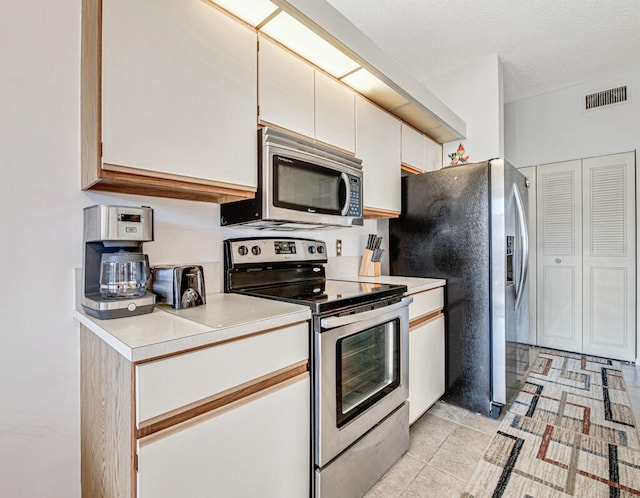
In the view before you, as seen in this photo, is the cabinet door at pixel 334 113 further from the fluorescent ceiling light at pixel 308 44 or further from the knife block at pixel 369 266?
the knife block at pixel 369 266

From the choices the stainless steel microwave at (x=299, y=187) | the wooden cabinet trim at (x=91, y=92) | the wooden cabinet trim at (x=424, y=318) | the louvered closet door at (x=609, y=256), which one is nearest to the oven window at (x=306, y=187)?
the stainless steel microwave at (x=299, y=187)

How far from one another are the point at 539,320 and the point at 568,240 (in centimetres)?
92

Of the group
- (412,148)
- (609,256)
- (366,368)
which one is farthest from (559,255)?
(366,368)

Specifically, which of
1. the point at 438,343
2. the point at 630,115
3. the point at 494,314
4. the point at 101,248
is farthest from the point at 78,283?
the point at 630,115

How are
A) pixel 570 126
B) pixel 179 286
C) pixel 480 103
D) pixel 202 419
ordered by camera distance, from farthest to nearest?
1. pixel 570 126
2. pixel 480 103
3. pixel 179 286
4. pixel 202 419

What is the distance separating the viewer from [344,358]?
1.44m

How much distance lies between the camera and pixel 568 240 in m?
3.53

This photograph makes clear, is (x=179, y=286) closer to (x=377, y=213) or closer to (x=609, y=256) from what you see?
(x=377, y=213)

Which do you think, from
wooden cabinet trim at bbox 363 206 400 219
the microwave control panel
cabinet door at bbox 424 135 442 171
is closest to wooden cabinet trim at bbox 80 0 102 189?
the microwave control panel

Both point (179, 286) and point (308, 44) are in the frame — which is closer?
point (179, 286)

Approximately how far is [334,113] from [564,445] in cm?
228

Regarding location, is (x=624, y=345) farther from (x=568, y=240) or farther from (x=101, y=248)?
(x=101, y=248)

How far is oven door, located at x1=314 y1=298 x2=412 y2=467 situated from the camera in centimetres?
130

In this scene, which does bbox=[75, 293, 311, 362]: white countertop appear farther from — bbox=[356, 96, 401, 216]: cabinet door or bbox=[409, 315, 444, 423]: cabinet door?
bbox=[356, 96, 401, 216]: cabinet door
